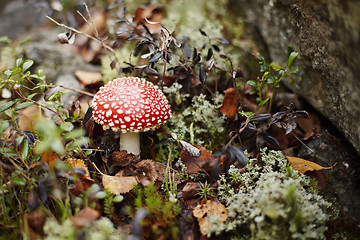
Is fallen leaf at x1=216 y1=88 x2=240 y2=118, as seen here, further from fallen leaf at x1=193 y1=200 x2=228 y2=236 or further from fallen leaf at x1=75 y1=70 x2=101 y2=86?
fallen leaf at x1=75 y1=70 x2=101 y2=86

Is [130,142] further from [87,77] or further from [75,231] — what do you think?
[87,77]

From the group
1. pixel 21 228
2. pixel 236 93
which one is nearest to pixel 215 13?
pixel 236 93

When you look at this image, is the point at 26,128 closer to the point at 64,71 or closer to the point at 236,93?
the point at 64,71

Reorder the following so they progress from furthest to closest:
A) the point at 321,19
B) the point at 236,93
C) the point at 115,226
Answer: the point at 236,93, the point at 321,19, the point at 115,226

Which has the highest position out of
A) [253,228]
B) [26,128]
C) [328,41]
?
[328,41]

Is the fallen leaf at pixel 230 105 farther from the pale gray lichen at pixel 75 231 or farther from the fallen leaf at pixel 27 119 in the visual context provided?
the fallen leaf at pixel 27 119

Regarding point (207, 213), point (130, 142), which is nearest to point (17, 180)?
point (130, 142)

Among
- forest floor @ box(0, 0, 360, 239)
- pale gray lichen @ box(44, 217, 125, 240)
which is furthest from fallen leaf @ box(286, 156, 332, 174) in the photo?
pale gray lichen @ box(44, 217, 125, 240)

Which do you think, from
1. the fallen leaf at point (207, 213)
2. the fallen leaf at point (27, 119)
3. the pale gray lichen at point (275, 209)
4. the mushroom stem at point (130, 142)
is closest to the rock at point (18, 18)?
the fallen leaf at point (27, 119)
